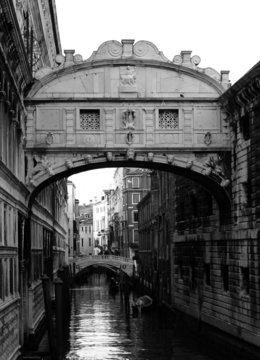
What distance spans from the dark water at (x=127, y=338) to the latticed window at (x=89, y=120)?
7.29 m

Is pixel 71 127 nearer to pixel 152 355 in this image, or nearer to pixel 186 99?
pixel 186 99

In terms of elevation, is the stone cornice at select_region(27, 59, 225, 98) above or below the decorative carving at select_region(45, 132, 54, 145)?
above

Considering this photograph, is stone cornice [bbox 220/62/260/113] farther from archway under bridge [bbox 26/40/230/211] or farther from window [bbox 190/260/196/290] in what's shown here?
window [bbox 190/260/196/290]

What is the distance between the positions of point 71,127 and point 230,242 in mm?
6360

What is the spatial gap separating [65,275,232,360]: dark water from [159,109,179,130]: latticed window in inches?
288

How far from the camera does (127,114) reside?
77.5 ft

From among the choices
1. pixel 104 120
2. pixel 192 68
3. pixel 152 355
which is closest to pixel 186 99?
pixel 192 68

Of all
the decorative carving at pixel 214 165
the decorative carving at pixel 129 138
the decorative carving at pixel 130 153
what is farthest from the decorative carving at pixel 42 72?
the decorative carving at pixel 214 165

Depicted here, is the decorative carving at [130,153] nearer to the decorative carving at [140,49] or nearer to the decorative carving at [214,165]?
the decorative carving at [214,165]

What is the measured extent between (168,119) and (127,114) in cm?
135

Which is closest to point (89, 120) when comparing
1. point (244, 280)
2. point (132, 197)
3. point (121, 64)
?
point (121, 64)

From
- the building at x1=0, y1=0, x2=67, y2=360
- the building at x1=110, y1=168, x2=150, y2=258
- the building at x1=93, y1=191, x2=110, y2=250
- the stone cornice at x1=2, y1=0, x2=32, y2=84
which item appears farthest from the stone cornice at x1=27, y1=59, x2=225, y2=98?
the building at x1=93, y1=191, x2=110, y2=250

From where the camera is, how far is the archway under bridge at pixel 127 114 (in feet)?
77.1

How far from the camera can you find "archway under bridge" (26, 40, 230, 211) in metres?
23.5
